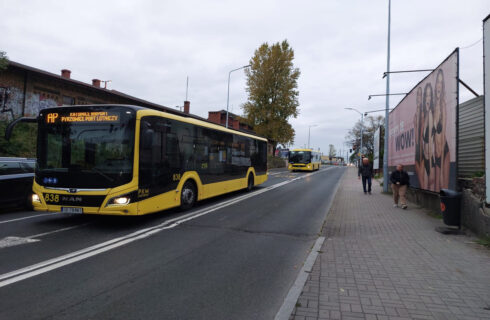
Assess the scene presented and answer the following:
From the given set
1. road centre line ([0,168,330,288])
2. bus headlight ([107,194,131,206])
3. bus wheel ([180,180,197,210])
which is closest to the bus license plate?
bus headlight ([107,194,131,206])

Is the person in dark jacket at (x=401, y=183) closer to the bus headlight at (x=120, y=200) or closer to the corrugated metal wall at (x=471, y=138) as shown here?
the corrugated metal wall at (x=471, y=138)

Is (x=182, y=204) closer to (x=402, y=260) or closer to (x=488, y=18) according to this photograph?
(x=402, y=260)

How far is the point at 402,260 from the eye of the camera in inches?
196

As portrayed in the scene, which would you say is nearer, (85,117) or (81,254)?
(81,254)

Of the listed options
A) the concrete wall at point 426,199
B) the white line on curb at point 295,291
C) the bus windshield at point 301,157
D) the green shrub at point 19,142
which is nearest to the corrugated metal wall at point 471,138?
the concrete wall at point 426,199

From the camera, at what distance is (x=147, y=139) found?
7.12 meters

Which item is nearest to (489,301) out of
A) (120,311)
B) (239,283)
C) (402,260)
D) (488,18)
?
(402,260)

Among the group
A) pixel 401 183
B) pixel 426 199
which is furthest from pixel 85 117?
pixel 426 199

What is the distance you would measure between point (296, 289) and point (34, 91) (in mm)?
22335

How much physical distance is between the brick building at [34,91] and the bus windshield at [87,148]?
14.4 metres

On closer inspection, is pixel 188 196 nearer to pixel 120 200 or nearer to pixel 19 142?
pixel 120 200

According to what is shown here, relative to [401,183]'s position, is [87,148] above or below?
above

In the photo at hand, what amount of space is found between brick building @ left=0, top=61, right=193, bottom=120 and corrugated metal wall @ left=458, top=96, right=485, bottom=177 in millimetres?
Result: 21563

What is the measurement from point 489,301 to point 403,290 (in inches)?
34.0
